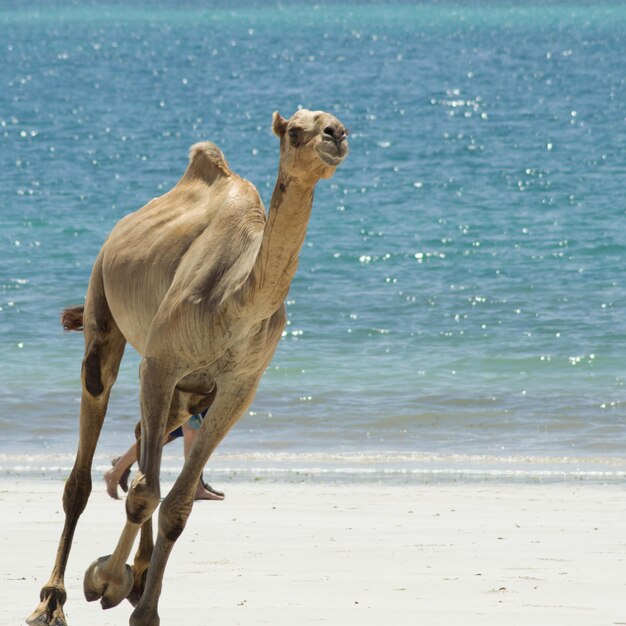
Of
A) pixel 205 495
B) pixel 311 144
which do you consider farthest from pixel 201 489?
pixel 311 144

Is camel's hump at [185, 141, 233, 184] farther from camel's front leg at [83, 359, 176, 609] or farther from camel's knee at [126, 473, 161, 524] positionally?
camel's knee at [126, 473, 161, 524]


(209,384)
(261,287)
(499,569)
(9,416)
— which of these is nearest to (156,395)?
(209,384)

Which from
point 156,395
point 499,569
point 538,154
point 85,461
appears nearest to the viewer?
point 156,395

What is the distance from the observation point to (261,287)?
514cm

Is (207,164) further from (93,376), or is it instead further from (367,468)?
(367,468)

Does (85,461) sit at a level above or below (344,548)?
above

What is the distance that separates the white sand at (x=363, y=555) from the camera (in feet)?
19.9

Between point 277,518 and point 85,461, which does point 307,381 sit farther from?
point 85,461

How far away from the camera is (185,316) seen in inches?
213

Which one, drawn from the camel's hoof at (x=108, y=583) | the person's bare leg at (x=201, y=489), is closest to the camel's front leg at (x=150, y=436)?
the camel's hoof at (x=108, y=583)

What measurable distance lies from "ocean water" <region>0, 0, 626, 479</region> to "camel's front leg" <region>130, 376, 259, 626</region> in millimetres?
4580

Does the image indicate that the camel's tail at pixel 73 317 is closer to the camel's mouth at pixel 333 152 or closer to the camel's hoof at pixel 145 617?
the camel's hoof at pixel 145 617

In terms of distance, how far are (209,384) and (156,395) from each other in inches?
9.0

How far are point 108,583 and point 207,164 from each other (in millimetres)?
1723
